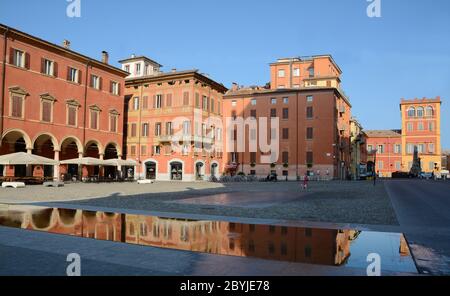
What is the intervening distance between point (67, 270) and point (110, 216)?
6705 mm

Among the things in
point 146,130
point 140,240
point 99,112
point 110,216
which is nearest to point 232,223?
point 140,240

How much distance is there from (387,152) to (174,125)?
65.7 m

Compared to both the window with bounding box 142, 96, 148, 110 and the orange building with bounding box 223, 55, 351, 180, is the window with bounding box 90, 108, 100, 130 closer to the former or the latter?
the window with bounding box 142, 96, 148, 110

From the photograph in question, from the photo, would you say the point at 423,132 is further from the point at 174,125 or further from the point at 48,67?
the point at 48,67

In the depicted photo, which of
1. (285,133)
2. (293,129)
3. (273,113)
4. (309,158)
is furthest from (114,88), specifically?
(309,158)

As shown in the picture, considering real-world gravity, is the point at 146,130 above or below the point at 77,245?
above

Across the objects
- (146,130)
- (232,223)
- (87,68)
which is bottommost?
(232,223)

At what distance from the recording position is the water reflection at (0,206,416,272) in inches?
276

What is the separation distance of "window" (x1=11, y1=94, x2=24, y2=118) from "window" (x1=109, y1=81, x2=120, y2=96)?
1239 centimetres

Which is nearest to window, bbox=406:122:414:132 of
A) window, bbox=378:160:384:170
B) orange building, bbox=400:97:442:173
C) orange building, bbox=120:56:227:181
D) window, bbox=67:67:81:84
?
orange building, bbox=400:97:442:173
